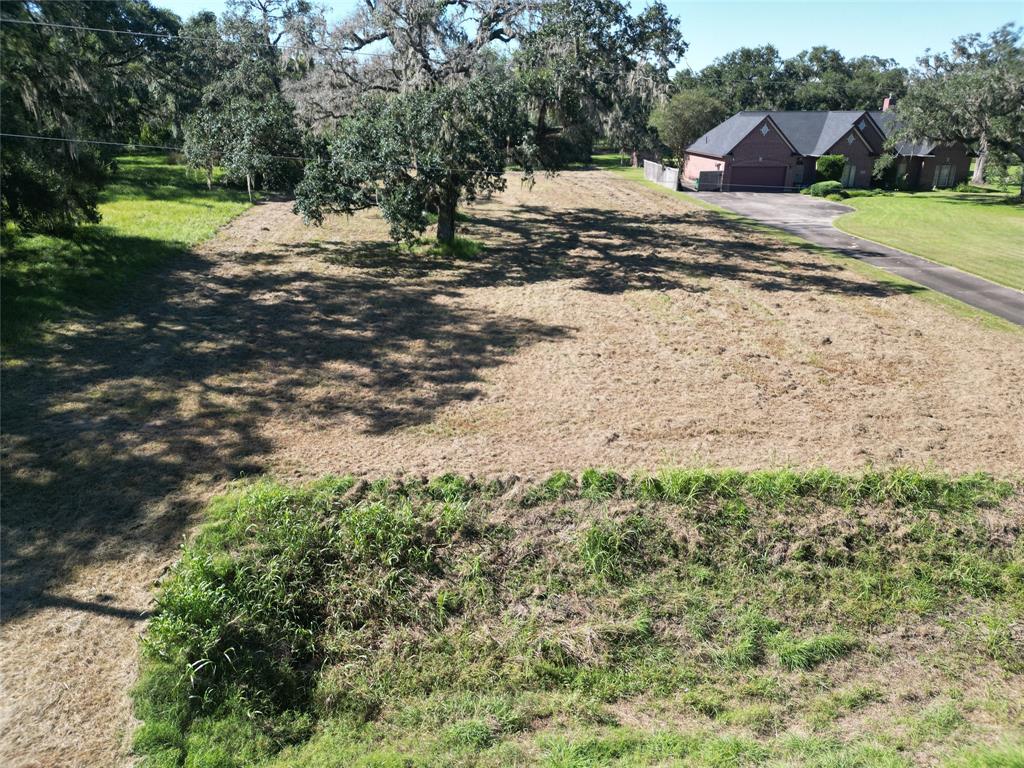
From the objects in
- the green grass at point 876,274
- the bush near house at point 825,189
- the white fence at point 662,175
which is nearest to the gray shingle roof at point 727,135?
the white fence at point 662,175

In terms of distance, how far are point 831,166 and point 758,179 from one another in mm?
4653

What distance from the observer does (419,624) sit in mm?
6660

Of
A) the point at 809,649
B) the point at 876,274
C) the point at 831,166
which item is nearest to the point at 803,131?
the point at 831,166

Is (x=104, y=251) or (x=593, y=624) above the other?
(x=104, y=251)

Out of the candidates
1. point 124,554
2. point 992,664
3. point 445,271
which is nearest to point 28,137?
point 445,271

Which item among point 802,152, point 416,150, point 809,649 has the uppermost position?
point 802,152

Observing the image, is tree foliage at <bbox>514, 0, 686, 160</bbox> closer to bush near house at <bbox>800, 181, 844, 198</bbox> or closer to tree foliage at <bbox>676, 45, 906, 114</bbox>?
bush near house at <bbox>800, 181, 844, 198</bbox>

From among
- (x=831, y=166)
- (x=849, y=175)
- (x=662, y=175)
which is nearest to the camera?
(x=831, y=166)

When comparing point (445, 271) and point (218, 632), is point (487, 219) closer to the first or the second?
point (445, 271)

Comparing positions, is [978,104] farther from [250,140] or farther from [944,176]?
[250,140]

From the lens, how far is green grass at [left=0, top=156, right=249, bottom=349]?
13.9 metres

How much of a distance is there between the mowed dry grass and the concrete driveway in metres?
2.02

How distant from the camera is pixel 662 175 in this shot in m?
46.2

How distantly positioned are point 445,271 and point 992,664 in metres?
15.4
